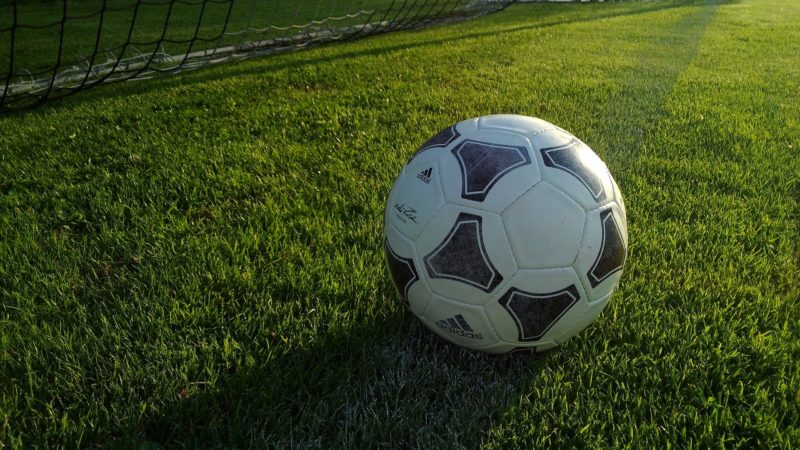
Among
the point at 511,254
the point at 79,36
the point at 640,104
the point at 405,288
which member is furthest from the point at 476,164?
the point at 79,36

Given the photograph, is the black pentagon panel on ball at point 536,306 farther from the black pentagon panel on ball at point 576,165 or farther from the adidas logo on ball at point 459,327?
the black pentagon panel on ball at point 576,165

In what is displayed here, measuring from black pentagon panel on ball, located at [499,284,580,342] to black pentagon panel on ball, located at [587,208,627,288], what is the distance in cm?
9

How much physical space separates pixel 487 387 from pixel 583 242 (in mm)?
575

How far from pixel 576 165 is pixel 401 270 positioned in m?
0.68

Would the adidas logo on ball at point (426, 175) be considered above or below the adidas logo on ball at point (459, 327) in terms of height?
above

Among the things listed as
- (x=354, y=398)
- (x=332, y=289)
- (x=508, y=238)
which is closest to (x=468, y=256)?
(x=508, y=238)

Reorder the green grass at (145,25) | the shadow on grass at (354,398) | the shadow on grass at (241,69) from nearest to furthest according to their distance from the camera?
the shadow on grass at (354,398)
the shadow on grass at (241,69)
the green grass at (145,25)

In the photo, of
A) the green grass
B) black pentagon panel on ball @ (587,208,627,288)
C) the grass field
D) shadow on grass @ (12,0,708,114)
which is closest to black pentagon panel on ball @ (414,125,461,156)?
black pentagon panel on ball @ (587,208,627,288)

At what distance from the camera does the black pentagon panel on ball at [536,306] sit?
1687mm

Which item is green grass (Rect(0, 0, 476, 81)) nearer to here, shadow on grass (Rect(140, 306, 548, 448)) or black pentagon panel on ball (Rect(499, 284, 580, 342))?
shadow on grass (Rect(140, 306, 548, 448))

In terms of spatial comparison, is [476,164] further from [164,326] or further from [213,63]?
[213,63]

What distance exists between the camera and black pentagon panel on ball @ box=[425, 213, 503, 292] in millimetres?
1665

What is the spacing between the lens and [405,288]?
188 centimetres

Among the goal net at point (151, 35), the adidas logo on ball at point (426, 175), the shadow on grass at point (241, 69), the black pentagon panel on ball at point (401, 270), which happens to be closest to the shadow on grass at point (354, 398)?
the black pentagon panel on ball at point (401, 270)
